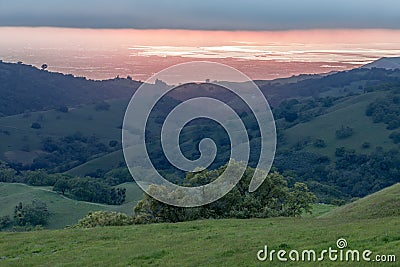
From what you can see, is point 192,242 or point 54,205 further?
point 54,205

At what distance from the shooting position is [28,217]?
7600 centimetres

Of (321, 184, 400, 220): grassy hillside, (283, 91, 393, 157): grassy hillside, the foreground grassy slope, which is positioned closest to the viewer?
the foreground grassy slope

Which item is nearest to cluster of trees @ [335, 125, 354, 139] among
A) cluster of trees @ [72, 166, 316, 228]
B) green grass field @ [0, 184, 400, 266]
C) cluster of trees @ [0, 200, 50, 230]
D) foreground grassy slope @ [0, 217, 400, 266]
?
cluster of trees @ [0, 200, 50, 230]

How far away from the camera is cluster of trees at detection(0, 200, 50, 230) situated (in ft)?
250

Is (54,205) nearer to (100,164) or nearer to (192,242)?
(192,242)

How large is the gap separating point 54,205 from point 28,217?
1078cm

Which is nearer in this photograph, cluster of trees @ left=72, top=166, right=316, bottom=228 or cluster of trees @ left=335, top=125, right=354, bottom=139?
cluster of trees @ left=72, top=166, right=316, bottom=228

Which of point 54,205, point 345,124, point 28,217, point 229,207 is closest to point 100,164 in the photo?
point 345,124

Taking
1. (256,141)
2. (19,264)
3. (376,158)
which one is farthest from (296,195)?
(256,141)

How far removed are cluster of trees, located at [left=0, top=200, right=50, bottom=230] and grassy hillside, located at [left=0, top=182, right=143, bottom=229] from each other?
1.49 metres

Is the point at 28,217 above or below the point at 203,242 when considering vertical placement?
below

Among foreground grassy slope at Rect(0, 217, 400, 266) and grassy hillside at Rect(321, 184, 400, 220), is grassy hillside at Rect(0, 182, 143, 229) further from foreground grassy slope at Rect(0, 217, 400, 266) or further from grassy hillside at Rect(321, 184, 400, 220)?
grassy hillside at Rect(321, 184, 400, 220)

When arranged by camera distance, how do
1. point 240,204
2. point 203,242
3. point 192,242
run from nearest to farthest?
point 203,242, point 192,242, point 240,204

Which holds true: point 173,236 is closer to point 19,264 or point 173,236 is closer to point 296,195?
point 19,264
